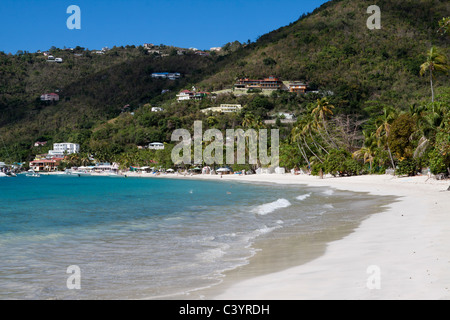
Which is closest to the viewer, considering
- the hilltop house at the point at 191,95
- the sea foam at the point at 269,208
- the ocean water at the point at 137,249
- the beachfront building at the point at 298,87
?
the ocean water at the point at 137,249

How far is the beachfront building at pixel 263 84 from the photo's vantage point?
15638 cm

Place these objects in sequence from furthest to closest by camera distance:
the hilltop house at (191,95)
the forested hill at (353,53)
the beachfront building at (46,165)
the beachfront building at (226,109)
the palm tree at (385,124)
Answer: the hilltop house at (191,95) < the beachfront building at (46,165) < the beachfront building at (226,109) < the forested hill at (353,53) < the palm tree at (385,124)

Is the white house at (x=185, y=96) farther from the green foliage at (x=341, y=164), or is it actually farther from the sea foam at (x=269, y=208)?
the sea foam at (x=269, y=208)

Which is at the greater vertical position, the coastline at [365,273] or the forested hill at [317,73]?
the forested hill at [317,73]

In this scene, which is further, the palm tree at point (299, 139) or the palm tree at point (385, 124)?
the palm tree at point (299, 139)

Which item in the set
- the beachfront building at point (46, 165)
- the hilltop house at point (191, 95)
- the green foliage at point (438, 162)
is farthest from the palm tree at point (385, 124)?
the beachfront building at point (46, 165)

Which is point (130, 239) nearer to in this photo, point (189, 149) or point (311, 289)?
point (311, 289)

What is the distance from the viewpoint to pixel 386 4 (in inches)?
7185

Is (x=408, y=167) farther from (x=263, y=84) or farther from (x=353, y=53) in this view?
(x=353, y=53)

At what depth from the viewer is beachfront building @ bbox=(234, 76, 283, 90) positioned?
156 meters

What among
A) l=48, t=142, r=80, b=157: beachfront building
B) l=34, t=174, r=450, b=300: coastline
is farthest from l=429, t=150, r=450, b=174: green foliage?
l=48, t=142, r=80, b=157: beachfront building

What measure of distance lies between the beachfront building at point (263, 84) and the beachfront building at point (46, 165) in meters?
68.7

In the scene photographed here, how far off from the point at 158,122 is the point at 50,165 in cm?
4390

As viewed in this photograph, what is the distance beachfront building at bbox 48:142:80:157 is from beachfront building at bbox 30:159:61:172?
4426 mm
